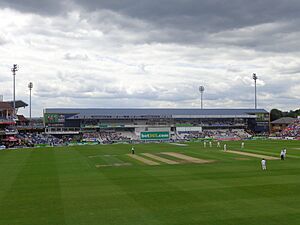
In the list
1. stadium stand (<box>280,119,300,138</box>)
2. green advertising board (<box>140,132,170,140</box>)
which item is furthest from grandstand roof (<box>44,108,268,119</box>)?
green advertising board (<box>140,132,170,140</box>)

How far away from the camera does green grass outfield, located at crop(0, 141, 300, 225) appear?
42.1 feet

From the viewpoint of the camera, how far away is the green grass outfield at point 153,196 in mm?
12844

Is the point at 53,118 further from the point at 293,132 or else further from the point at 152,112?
the point at 293,132

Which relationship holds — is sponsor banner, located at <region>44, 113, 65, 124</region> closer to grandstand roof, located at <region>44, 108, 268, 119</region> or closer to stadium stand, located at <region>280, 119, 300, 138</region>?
grandstand roof, located at <region>44, 108, 268, 119</region>

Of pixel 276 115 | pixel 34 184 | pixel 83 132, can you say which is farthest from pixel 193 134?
pixel 34 184

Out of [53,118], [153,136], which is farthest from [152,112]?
[53,118]

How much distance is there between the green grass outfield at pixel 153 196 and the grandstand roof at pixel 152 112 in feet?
185

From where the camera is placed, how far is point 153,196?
16.6 metres

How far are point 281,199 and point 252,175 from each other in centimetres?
691

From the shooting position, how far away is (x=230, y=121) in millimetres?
90750

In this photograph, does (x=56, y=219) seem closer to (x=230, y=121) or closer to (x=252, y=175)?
(x=252, y=175)

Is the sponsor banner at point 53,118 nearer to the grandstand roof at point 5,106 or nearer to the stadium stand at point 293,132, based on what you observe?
the grandstand roof at point 5,106

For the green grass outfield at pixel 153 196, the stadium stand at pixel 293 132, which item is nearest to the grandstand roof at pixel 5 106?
the green grass outfield at pixel 153 196

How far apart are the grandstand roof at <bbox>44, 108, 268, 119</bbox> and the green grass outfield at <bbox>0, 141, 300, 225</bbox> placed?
56.4m
